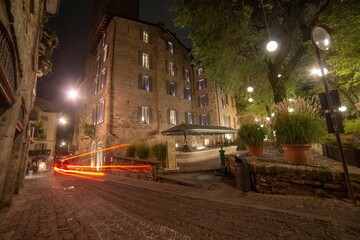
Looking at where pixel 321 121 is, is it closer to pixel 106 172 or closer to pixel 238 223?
pixel 238 223

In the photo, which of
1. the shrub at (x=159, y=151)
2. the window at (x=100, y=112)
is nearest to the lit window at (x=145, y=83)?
the window at (x=100, y=112)

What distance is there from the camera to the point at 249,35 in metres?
8.77

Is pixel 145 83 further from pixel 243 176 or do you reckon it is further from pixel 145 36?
pixel 243 176

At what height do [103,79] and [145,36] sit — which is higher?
[145,36]

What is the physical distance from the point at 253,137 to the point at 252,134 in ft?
0.39

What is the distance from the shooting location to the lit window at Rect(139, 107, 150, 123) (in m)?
14.8

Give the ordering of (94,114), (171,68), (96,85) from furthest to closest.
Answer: (171,68)
(96,85)
(94,114)

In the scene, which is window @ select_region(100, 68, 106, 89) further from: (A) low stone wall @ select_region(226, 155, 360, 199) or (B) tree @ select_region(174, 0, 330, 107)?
(A) low stone wall @ select_region(226, 155, 360, 199)

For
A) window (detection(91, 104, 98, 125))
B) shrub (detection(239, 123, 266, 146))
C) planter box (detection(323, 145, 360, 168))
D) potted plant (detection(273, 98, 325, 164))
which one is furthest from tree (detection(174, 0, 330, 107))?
window (detection(91, 104, 98, 125))

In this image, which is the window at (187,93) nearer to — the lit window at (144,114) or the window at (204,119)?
the window at (204,119)

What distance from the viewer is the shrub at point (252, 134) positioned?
241 inches

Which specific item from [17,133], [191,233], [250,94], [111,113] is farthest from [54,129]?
[191,233]

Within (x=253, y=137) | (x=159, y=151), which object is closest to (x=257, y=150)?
(x=253, y=137)

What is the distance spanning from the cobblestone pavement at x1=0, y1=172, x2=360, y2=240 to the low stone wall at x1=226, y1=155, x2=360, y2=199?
8.3 inches
